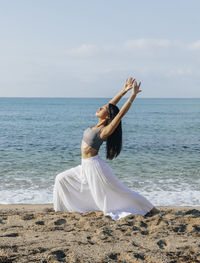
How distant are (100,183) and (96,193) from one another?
0.72 feet

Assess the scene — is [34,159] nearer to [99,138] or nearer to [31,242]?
[99,138]

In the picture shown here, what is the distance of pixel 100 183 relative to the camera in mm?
6227

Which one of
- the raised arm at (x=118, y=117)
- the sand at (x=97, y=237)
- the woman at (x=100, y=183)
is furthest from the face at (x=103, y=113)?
the sand at (x=97, y=237)

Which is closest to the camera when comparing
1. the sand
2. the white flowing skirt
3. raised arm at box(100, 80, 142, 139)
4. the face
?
the sand

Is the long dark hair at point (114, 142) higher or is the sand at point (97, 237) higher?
the long dark hair at point (114, 142)

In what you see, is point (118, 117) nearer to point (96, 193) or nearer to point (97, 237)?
point (96, 193)

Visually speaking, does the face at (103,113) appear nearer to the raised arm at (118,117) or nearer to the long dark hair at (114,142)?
the long dark hair at (114,142)

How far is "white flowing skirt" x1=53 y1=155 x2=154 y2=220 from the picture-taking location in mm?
6223

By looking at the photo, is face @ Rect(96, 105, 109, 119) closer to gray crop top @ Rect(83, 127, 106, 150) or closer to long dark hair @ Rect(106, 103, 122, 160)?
long dark hair @ Rect(106, 103, 122, 160)

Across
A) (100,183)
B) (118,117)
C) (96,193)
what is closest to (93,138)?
(118,117)

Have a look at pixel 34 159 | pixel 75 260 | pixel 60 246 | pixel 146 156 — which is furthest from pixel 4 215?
pixel 146 156

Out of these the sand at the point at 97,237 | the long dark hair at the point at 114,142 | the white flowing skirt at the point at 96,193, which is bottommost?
the sand at the point at 97,237

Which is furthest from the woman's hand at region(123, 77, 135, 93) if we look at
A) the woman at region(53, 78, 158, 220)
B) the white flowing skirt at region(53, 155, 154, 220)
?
the white flowing skirt at region(53, 155, 154, 220)

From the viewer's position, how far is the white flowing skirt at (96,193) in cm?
622
